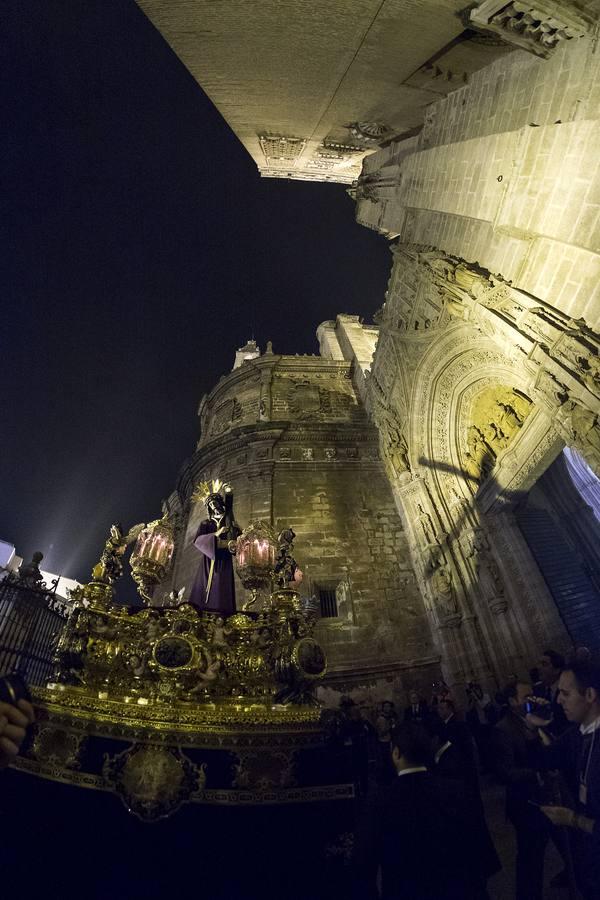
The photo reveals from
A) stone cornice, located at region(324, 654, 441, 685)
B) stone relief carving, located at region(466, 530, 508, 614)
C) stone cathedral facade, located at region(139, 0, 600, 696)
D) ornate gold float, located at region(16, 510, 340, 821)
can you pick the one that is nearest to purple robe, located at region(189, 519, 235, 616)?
ornate gold float, located at region(16, 510, 340, 821)

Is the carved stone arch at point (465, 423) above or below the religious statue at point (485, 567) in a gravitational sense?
above

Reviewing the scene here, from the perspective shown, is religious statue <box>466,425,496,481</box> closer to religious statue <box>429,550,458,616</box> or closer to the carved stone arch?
the carved stone arch

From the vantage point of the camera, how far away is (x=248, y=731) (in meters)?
3.03

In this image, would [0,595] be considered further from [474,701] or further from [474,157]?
[474,157]

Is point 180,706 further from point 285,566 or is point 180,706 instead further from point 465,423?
point 465,423

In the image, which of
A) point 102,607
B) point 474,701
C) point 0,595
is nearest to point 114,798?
point 102,607

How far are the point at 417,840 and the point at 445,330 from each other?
31.0 ft

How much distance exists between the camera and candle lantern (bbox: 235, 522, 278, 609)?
495 centimetres

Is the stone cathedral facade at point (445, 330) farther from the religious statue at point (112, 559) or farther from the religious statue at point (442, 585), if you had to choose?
the religious statue at point (112, 559)

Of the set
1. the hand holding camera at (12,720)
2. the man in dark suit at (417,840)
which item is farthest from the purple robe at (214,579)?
the hand holding camera at (12,720)

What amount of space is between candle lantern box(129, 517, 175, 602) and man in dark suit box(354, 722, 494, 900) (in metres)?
3.53

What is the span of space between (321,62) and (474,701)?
12261 mm

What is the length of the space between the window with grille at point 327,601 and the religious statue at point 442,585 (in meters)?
2.68

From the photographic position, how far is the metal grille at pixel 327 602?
995 cm
